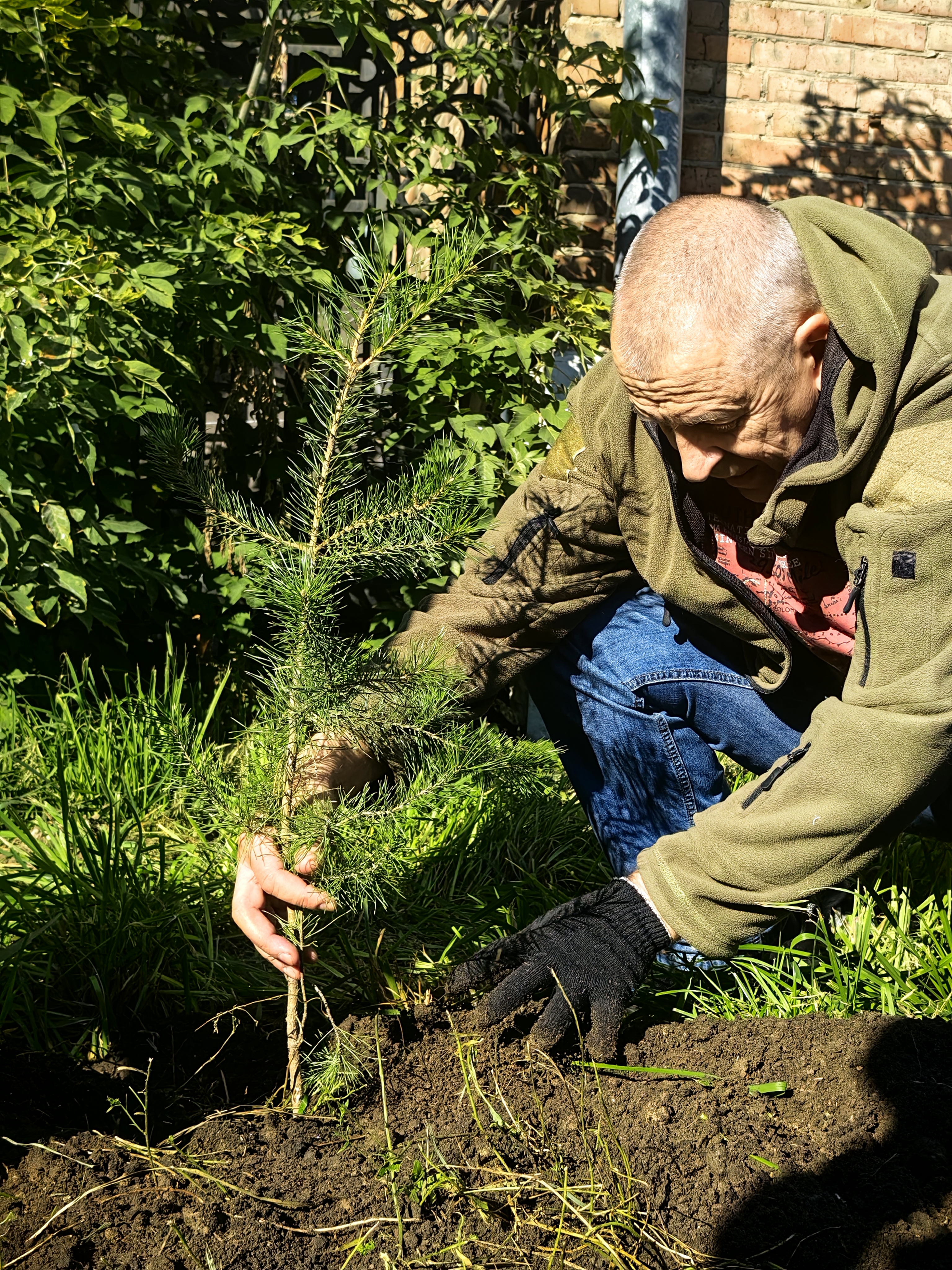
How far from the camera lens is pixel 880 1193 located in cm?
157

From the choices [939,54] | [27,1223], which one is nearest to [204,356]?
[27,1223]

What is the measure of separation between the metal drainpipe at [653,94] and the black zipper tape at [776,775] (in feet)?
7.90

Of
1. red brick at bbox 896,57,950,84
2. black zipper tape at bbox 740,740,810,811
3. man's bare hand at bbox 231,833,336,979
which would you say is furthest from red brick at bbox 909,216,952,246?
man's bare hand at bbox 231,833,336,979

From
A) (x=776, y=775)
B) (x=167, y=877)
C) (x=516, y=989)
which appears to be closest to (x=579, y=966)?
(x=516, y=989)

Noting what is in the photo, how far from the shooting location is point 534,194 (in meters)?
3.21

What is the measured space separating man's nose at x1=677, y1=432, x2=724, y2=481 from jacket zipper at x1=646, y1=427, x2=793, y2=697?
0.41 feet

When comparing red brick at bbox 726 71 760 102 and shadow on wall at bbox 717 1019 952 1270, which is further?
red brick at bbox 726 71 760 102

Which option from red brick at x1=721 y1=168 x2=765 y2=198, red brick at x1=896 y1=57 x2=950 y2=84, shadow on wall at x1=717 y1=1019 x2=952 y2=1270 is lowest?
shadow on wall at x1=717 y1=1019 x2=952 y2=1270

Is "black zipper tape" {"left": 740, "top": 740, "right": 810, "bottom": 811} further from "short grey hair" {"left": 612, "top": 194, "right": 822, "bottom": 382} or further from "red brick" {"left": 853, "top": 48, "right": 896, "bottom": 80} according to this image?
"red brick" {"left": 853, "top": 48, "right": 896, "bottom": 80}

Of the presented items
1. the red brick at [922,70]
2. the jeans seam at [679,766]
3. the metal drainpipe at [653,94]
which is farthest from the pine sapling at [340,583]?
the red brick at [922,70]

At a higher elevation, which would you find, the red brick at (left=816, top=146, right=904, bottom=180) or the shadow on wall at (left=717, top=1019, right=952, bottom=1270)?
the red brick at (left=816, top=146, right=904, bottom=180)

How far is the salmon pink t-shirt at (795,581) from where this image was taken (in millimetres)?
2152

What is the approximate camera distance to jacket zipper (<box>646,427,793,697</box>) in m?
2.11

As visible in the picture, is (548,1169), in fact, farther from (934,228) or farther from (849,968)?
(934,228)
